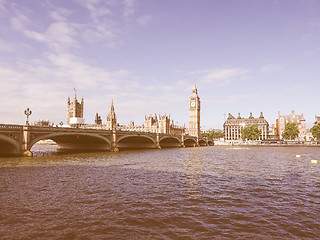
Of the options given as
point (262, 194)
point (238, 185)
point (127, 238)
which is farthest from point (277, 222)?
point (238, 185)

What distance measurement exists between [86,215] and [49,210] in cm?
250

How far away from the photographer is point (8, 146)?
49188 millimetres

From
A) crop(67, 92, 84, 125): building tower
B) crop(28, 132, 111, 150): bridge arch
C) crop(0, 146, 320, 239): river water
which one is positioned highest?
crop(67, 92, 84, 125): building tower

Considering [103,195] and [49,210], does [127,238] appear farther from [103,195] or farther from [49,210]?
[103,195]

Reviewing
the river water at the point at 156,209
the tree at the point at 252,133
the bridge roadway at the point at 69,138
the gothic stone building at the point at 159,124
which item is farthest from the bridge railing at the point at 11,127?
the tree at the point at 252,133

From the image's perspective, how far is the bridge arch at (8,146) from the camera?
139 ft

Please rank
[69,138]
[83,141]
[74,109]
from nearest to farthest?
[69,138], [83,141], [74,109]

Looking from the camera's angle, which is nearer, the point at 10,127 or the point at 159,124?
the point at 10,127

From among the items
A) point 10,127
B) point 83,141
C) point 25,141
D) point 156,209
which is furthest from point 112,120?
point 156,209

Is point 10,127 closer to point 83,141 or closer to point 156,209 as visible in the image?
point 83,141

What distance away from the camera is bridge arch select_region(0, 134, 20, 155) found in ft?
139

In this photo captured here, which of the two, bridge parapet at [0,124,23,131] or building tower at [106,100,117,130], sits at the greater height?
building tower at [106,100,117,130]

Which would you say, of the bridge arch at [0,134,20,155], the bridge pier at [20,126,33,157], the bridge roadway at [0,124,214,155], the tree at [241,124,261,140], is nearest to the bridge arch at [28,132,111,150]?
the bridge roadway at [0,124,214,155]

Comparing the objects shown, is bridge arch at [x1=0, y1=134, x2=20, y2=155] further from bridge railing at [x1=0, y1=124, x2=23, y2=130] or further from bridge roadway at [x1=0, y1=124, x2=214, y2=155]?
bridge railing at [x1=0, y1=124, x2=23, y2=130]
